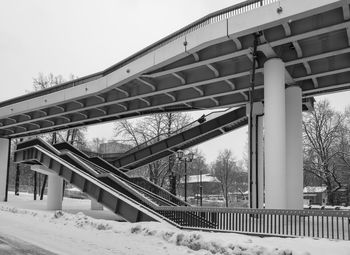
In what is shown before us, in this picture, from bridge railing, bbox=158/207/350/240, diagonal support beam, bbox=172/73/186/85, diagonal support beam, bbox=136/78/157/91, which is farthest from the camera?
diagonal support beam, bbox=136/78/157/91

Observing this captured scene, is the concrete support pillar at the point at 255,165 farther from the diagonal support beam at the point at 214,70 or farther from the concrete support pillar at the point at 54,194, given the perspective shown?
the concrete support pillar at the point at 54,194

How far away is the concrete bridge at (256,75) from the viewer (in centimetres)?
1664

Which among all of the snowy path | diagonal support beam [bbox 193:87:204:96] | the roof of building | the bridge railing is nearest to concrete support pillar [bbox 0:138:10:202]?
diagonal support beam [bbox 193:87:204:96]

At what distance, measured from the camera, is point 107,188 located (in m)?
20.8

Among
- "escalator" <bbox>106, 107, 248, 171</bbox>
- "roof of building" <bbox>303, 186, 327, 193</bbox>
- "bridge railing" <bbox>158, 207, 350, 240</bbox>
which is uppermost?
"escalator" <bbox>106, 107, 248, 171</bbox>

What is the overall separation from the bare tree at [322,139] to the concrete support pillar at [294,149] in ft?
103

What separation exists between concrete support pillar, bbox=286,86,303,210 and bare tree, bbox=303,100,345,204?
31.5m

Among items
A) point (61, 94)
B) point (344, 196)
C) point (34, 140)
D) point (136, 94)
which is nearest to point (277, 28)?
point (136, 94)

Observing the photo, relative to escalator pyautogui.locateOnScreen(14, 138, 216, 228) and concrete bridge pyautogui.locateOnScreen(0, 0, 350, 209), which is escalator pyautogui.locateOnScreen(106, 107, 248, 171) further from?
escalator pyautogui.locateOnScreen(14, 138, 216, 228)

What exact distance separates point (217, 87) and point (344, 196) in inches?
2028

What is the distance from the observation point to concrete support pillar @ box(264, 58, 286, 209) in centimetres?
1758

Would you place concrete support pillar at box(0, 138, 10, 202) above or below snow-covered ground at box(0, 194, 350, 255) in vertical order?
above

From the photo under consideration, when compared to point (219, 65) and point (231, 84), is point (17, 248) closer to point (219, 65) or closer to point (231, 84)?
point (219, 65)

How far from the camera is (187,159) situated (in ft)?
107
